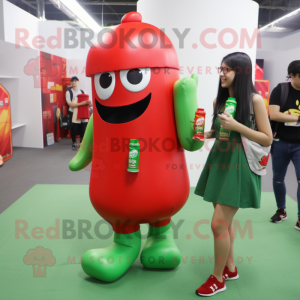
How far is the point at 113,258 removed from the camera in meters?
2.00

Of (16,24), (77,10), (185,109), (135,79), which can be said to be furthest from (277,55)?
(135,79)

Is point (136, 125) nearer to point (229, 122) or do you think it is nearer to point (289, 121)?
point (229, 122)

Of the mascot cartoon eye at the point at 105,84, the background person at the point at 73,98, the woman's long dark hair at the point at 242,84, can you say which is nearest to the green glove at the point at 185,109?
the woman's long dark hair at the point at 242,84

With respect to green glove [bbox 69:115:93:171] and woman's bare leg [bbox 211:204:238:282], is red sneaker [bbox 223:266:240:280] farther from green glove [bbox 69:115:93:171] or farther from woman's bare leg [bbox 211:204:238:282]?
green glove [bbox 69:115:93:171]

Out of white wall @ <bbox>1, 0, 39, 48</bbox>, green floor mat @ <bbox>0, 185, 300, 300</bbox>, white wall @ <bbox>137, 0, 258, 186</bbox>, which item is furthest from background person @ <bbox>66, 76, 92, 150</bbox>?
green floor mat @ <bbox>0, 185, 300, 300</bbox>

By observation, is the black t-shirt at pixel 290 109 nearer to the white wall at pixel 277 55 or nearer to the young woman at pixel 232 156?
the young woman at pixel 232 156

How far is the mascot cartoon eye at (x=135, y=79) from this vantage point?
1.80 meters

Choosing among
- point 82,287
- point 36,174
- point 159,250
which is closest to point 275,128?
point 159,250

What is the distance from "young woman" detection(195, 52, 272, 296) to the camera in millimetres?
1632

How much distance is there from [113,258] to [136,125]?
33.3 inches

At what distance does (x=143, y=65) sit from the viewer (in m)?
1.80

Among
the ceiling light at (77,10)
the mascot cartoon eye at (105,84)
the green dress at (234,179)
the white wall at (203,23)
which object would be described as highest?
the ceiling light at (77,10)

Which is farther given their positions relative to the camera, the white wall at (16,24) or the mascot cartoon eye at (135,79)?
the white wall at (16,24)

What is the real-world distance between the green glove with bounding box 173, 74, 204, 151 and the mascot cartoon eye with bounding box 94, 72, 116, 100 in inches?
14.3
